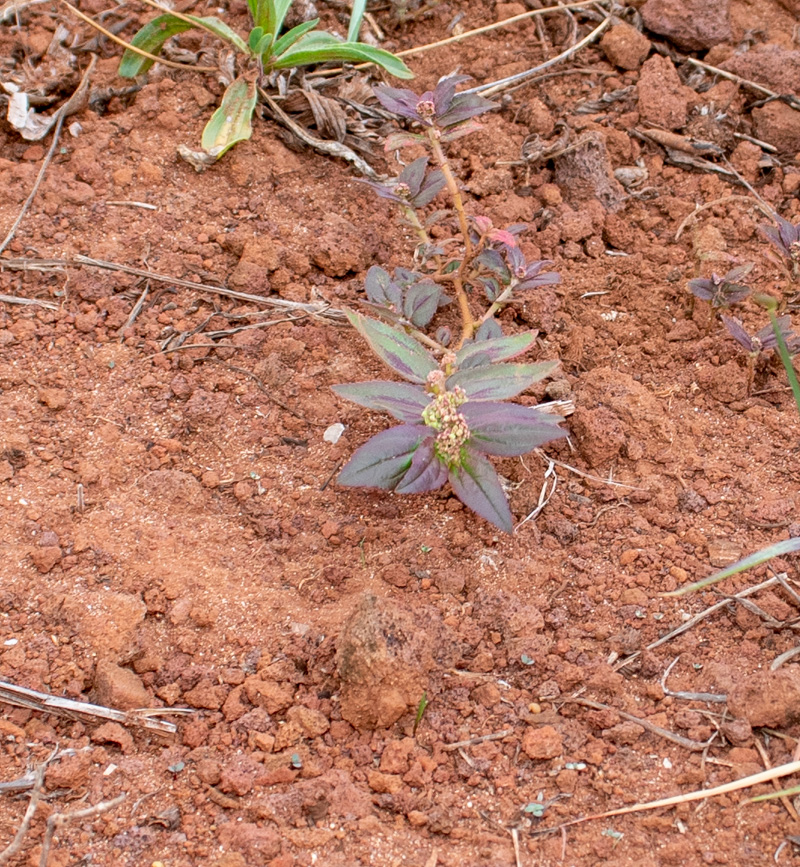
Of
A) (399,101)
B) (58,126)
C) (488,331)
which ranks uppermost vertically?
(399,101)

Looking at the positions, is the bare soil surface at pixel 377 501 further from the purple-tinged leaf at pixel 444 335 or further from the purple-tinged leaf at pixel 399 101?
the purple-tinged leaf at pixel 399 101

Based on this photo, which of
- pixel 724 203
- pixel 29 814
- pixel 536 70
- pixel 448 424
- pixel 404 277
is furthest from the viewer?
pixel 536 70

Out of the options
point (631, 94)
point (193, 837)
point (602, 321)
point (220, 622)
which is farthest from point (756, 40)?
point (193, 837)

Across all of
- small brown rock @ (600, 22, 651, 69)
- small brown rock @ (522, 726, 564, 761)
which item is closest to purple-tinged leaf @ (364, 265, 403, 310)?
small brown rock @ (522, 726, 564, 761)

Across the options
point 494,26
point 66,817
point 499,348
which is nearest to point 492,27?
point 494,26

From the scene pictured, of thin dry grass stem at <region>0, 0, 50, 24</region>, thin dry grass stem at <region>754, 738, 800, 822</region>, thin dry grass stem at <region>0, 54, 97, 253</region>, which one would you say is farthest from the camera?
thin dry grass stem at <region>0, 0, 50, 24</region>

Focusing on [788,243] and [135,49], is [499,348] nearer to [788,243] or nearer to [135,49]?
[788,243]

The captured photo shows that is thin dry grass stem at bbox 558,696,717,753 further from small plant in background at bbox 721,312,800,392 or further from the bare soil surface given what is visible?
small plant in background at bbox 721,312,800,392
